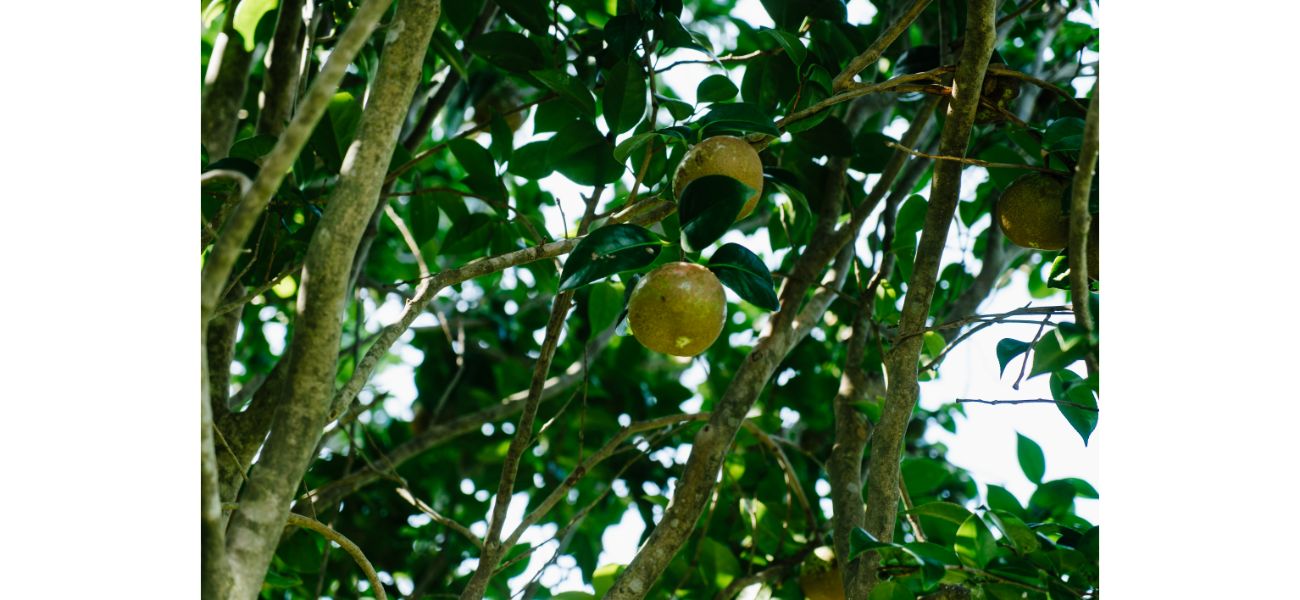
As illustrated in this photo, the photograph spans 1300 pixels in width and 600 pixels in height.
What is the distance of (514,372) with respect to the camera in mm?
2354

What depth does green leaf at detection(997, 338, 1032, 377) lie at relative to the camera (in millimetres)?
931

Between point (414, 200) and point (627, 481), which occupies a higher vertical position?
point (414, 200)

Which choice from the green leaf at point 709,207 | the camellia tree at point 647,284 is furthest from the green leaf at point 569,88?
the green leaf at point 709,207

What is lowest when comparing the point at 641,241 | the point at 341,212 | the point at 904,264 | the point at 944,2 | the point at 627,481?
the point at 341,212

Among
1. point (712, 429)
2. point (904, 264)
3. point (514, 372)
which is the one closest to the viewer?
point (712, 429)

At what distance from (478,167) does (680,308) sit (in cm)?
70

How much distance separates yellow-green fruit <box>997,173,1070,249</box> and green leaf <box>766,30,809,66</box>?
30cm

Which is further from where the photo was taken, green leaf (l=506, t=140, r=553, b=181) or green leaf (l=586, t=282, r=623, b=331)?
green leaf (l=586, t=282, r=623, b=331)

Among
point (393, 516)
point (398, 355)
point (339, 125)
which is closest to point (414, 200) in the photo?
point (339, 125)

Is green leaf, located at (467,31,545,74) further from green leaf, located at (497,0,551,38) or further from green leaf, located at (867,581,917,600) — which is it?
green leaf, located at (867,581,917,600)

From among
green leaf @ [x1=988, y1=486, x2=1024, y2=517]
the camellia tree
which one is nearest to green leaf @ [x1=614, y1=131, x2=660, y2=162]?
the camellia tree

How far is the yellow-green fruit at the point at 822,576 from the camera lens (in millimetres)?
1548

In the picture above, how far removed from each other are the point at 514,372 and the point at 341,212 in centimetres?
160
